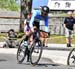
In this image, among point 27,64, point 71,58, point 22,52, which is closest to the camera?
point 71,58

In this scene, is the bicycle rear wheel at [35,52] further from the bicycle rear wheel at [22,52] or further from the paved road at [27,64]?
the bicycle rear wheel at [22,52]

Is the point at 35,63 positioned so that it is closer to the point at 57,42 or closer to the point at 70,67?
the point at 70,67

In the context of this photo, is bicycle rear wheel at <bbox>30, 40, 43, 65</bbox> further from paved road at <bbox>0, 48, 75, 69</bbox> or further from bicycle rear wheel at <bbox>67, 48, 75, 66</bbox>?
bicycle rear wheel at <bbox>67, 48, 75, 66</bbox>

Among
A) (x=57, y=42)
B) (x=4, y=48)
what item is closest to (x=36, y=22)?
(x=4, y=48)

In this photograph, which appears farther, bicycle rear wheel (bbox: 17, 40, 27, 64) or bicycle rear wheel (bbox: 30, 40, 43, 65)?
bicycle rear wheel (bbox: 17, 40, 27, 64)

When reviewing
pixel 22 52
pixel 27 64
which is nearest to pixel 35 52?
pixel 27 64

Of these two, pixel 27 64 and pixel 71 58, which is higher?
pixel 71 58

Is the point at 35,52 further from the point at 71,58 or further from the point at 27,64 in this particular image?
the point at 71,58

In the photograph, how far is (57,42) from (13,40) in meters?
4.12

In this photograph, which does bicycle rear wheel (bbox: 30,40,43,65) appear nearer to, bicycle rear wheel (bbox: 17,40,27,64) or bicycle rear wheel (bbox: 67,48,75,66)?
bicycle rear wheel (bbox: 17,40,27,64)

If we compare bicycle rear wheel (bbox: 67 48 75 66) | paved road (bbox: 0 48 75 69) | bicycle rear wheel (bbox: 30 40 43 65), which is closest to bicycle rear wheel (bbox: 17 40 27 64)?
paved road (bbox: 0 48 75 69)

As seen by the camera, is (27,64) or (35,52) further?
(27,64)

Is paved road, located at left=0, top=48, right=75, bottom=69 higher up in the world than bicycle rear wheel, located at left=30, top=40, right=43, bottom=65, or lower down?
lower down

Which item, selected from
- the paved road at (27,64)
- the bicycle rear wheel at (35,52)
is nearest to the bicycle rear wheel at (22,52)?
the paved road at (27,64)
